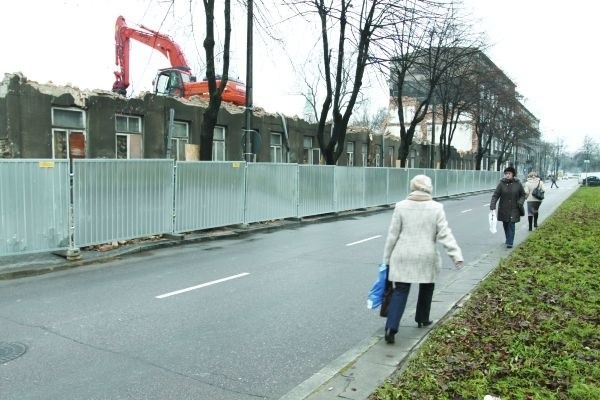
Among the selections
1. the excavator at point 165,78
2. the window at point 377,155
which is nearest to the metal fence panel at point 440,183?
the window at point 377,155

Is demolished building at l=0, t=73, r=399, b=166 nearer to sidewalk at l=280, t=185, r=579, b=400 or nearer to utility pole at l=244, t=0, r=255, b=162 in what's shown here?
utility pole at l=244, t=0, r=255, b=162

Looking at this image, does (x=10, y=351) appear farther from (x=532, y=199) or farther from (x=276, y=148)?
(x=276, y=148)

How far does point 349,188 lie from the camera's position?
68.9 feet

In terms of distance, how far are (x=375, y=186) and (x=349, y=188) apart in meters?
2.83

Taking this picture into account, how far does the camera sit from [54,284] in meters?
7.72

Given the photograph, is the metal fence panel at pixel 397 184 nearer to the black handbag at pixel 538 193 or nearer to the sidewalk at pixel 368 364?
the black handbag at pixel 538 193

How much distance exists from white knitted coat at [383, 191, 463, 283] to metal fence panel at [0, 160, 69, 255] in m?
6.91

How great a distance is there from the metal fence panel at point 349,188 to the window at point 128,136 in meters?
7.67

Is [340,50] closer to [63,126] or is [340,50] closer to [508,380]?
[63,126]

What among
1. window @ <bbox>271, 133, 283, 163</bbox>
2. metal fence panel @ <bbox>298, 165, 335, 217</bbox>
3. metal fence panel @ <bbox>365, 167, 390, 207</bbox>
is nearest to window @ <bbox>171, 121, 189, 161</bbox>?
metal fence panel @ <bbox>298, 165, 335, 217</bbox>

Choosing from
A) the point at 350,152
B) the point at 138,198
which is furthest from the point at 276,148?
the point at 138,198

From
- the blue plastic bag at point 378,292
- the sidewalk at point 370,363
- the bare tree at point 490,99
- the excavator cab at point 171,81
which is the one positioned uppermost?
the bare tree at point 490,99

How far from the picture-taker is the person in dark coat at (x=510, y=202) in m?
11.3

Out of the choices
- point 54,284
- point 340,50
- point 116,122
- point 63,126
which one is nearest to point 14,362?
point 54,284
